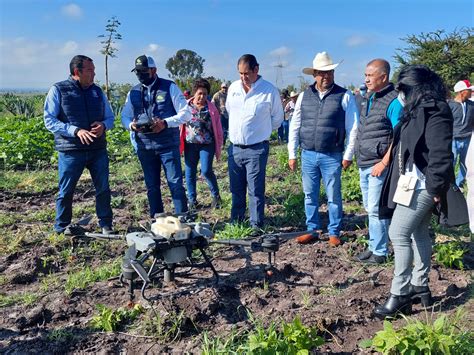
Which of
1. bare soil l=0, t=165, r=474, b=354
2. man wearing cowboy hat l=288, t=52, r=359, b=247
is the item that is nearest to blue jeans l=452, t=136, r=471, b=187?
bare soil l=0, t=165, r=474, b=354

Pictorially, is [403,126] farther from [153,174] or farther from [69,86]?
[69,86]

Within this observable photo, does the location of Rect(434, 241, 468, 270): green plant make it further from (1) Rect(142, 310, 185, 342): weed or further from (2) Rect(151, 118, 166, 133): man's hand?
(2) Rect(151, 118, 166, 133): man's hand

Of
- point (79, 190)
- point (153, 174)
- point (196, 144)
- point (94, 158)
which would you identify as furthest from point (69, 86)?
point (79, 190)

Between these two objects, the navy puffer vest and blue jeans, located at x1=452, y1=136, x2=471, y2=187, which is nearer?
the navy puffer vest

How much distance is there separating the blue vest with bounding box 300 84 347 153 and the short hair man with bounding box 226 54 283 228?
450 millimetres

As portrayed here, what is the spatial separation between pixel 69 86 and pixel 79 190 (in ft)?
9.98

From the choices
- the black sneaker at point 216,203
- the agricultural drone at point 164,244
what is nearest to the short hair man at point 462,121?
the black sneaker at point 216,203

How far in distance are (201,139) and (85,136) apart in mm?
1759

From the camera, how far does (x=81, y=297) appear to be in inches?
141

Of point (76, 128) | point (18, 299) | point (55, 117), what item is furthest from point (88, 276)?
point (55, 117)

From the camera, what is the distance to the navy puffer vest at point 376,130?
156 inches

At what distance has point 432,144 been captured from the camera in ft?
9.65

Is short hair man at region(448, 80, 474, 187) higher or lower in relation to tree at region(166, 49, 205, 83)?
lower

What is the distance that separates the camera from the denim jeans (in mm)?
3072
